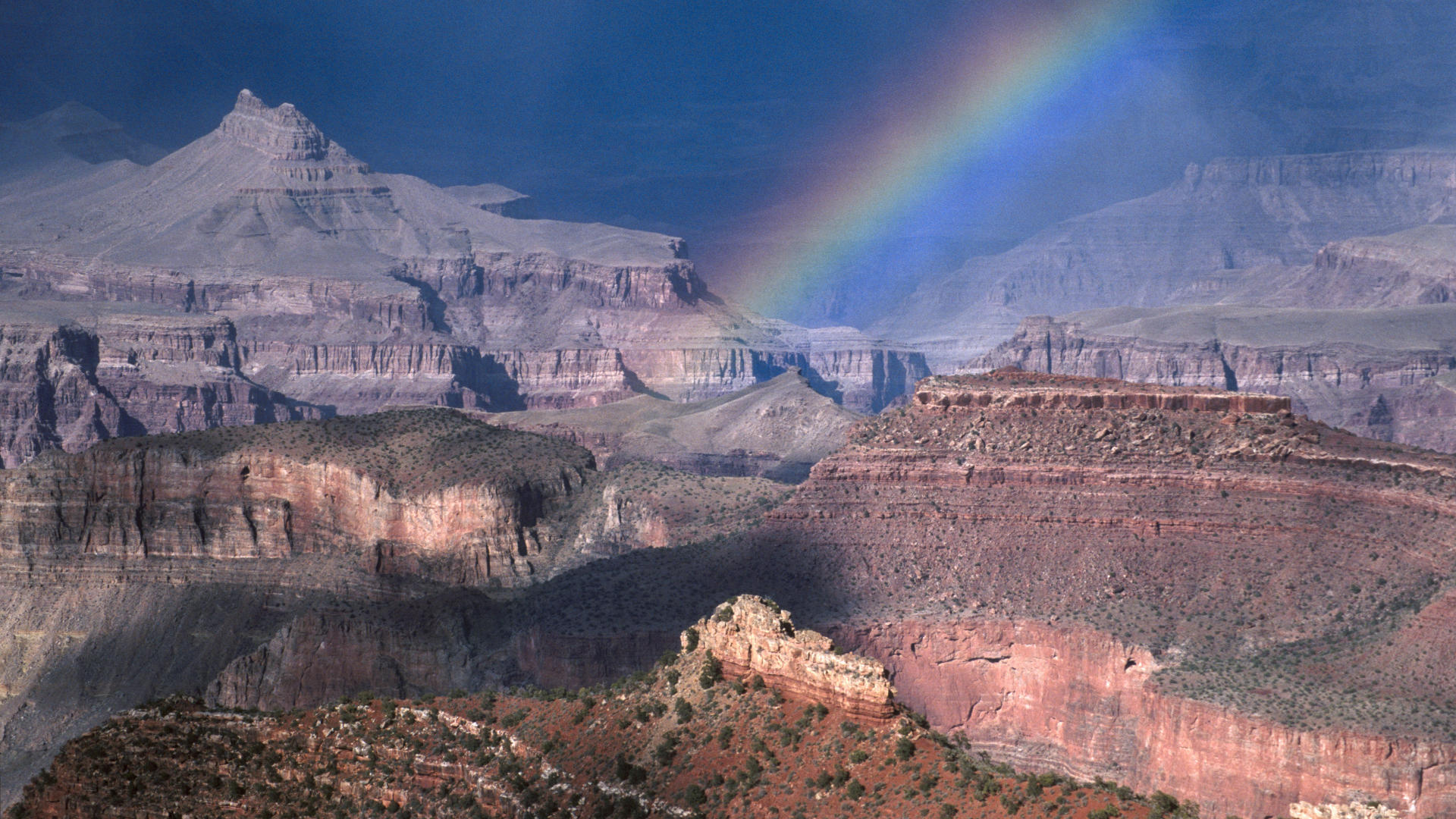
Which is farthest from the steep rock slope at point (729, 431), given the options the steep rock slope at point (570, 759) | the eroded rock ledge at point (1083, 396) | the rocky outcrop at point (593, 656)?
the steep rock slope at point (570, 759)

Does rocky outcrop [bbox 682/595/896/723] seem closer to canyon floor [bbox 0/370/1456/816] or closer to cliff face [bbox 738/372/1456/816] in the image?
canyon floor [bbox 0/370/1456/816]

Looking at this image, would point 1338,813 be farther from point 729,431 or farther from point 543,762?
point 729,431

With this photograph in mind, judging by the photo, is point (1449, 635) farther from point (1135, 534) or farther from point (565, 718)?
point (565, 718)

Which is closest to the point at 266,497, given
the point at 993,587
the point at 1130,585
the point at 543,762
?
the point at 993,587

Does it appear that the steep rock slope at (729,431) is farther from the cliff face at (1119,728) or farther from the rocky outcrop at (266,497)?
the cliff face at (1119,728)

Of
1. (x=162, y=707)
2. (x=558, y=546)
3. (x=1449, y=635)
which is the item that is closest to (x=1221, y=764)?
(x=1449, y=635)

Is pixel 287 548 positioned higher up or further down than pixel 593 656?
higher up

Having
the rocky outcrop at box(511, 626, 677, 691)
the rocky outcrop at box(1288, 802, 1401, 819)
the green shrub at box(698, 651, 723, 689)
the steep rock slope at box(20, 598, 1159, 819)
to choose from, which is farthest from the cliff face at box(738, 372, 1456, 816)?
the rocky outcrop at box(1288, 802, 1401, 819)
